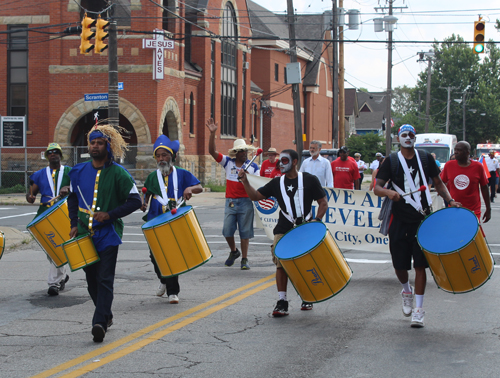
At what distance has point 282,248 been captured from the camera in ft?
21.3

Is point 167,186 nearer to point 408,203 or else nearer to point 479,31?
point 408,203

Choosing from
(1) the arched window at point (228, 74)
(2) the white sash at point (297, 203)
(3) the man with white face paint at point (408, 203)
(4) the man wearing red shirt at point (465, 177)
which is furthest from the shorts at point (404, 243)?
(1) the arched window at point (228, 74)

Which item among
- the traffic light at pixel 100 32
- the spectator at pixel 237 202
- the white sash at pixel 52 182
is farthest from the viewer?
the traffic light at pixel 100 32

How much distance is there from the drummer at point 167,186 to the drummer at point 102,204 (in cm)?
129

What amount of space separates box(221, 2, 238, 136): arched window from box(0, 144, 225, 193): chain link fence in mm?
6316

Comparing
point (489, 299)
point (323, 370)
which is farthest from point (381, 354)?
point (489, 299)

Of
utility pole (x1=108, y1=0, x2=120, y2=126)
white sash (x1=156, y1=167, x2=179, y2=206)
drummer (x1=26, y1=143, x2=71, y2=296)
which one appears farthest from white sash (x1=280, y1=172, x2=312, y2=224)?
utility pole (x1=108, y1=0, x2=120, y2=126)

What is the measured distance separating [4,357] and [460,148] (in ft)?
22.0

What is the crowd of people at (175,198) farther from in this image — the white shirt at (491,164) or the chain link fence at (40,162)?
the white shirt at (491,164)

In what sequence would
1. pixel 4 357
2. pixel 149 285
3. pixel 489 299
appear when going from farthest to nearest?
pixel 149 285, pixel 489 299, pixel 4 357

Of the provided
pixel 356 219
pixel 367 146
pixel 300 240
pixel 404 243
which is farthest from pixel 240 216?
pixel 367 146

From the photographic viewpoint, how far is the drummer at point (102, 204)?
20.3 feet

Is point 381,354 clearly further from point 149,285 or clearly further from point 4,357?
point 149,285

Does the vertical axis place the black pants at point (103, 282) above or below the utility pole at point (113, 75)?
below
